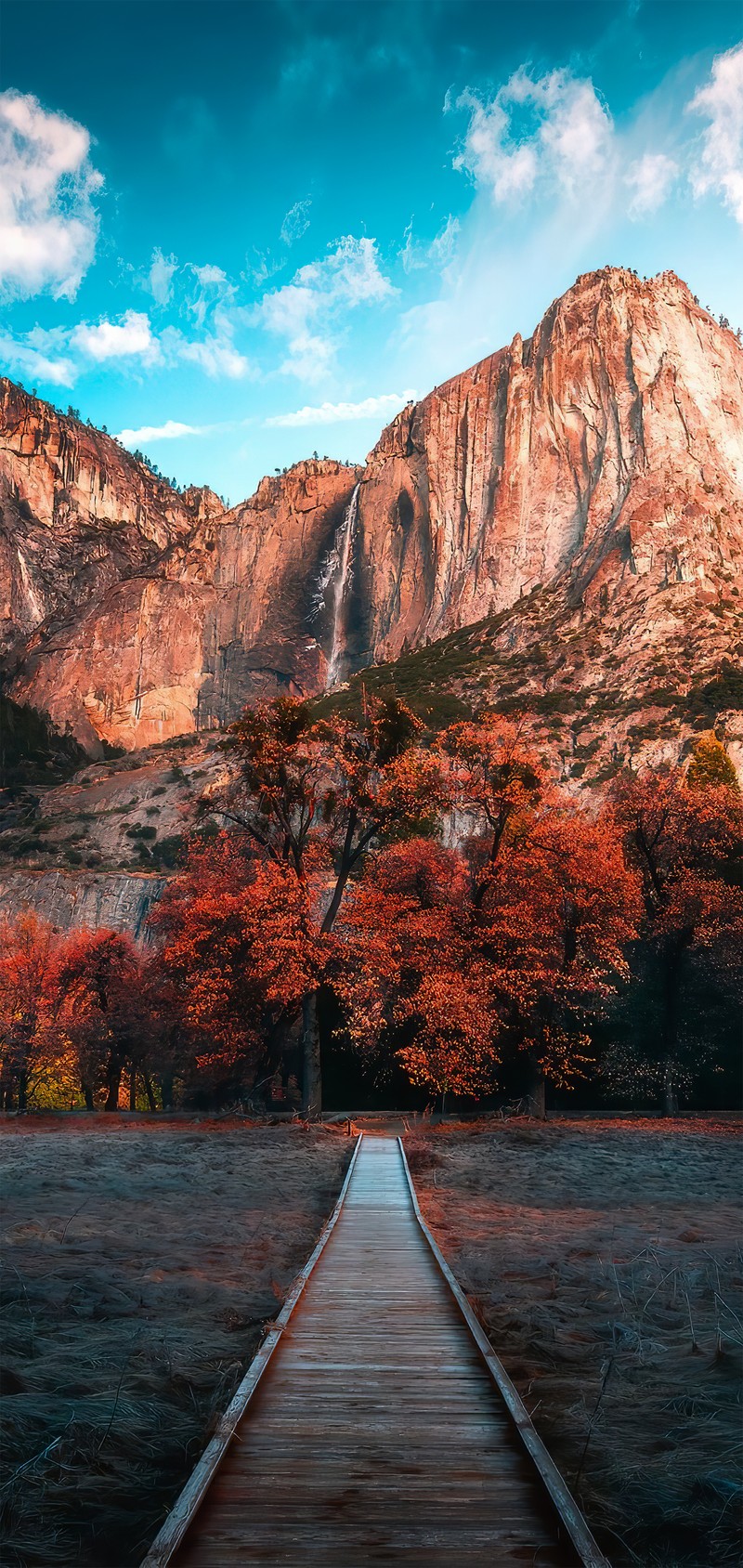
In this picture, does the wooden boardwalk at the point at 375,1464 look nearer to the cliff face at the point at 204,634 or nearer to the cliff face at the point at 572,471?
the cliff face at the point at 572,471

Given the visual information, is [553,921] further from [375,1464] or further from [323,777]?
[375,1464]

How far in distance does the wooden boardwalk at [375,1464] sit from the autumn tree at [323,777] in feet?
69.5

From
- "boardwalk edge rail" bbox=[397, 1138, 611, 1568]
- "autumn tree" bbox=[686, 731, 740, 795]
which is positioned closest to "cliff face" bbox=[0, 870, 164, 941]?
"autumn tree" bbox=[686, 731, 740, 795]

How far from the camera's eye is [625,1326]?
651 cm

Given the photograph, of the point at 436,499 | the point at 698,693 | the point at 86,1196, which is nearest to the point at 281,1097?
the point at 86,1196

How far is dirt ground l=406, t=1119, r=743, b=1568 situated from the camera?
3699 millimetres

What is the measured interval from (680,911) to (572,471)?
98529mm

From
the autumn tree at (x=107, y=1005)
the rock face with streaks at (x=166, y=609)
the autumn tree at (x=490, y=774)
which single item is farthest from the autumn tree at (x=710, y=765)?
the rock face with streaks at (x=166, y=609)

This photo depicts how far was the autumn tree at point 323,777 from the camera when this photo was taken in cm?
2738

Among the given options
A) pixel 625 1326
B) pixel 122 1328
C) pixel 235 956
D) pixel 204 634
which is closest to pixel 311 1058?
pixel 235 956

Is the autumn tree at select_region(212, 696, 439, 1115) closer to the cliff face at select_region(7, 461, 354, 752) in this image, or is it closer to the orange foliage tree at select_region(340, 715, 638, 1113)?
the orange foliage tree at select_region(340, 715, 638, 1113)

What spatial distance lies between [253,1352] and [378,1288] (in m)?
1.84

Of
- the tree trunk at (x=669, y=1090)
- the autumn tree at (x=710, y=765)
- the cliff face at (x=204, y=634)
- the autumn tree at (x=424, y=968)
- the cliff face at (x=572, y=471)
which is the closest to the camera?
the autumn tree at (x=424, y=968)

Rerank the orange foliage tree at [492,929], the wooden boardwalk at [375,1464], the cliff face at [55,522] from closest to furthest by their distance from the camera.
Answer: the wooden boardwalk at [375,1464]
the orange foliage tree at [492,929]
the cliff face at [55,522]
